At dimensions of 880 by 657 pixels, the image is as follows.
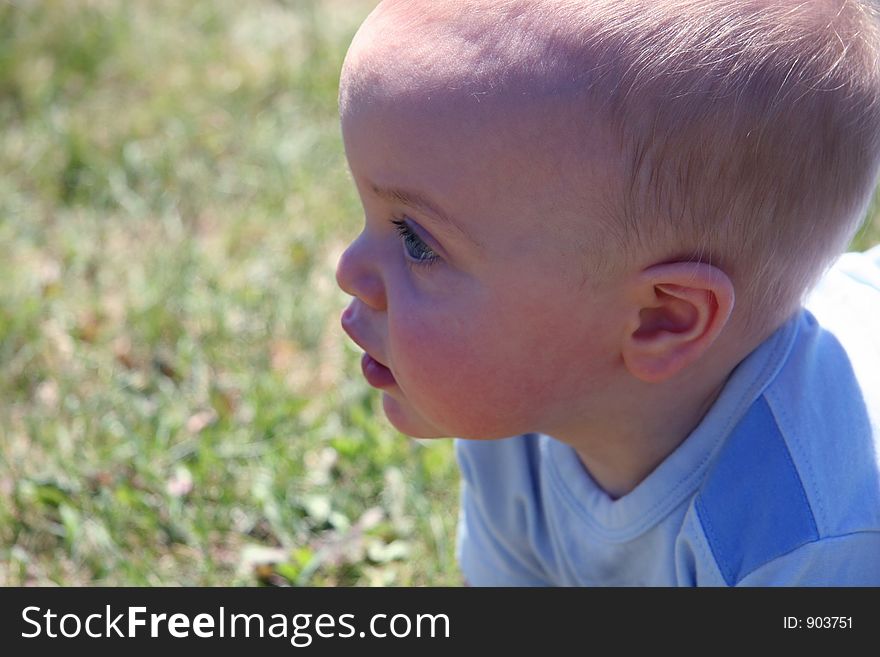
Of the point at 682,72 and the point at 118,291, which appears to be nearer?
the point at 682,72

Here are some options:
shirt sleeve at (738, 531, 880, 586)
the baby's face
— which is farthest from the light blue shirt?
the baby's face

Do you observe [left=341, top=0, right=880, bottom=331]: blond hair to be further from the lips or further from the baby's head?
the lips

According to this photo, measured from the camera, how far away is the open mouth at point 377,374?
1825 millimetres

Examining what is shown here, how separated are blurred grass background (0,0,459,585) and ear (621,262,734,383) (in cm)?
91

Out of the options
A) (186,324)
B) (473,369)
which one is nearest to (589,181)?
(473,369)

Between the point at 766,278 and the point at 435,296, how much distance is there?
1.60 feet

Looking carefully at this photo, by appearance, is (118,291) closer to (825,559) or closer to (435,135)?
(435,135)

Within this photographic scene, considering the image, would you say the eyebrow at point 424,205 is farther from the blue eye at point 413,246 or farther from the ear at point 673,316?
the ear at point 673,316

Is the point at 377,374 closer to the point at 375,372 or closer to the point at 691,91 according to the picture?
the point at 375,372

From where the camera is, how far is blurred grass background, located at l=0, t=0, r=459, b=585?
95.2 inches

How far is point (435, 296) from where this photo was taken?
166cm

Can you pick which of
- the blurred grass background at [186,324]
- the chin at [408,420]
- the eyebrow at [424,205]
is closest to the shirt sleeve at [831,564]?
the chin at [408,420]

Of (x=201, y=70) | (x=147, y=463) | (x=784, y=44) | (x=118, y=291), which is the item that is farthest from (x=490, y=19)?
(x=201, y=70)
